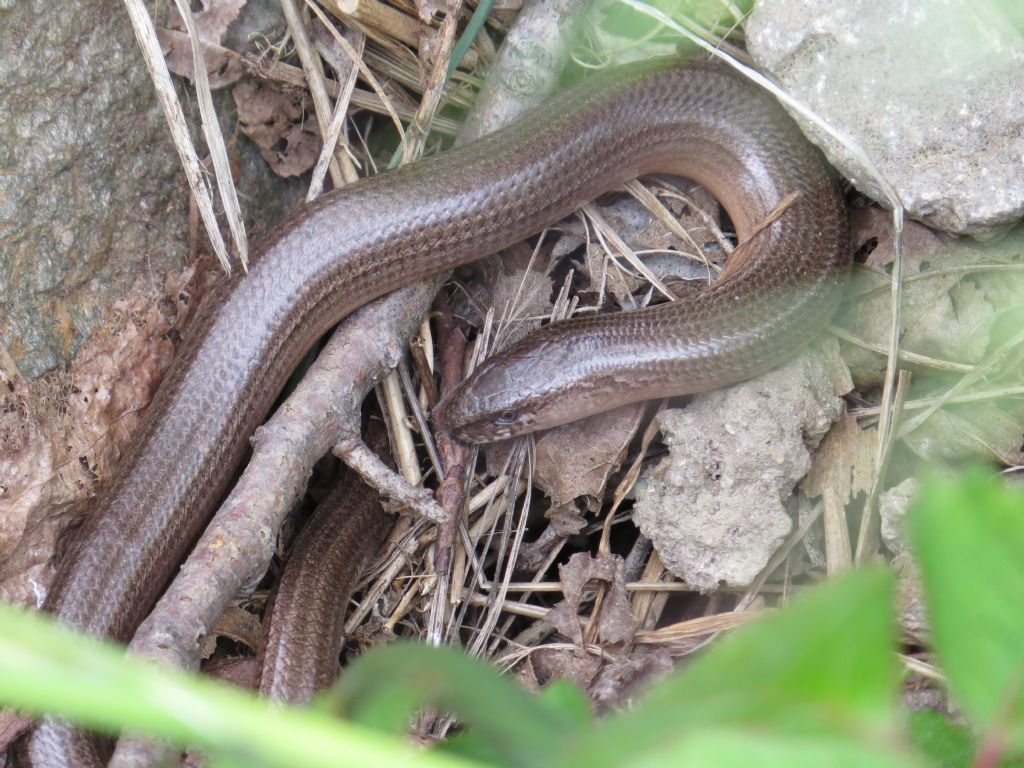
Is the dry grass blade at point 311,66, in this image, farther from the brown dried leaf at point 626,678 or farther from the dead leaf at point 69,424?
the brown dried leaf at point 626,678

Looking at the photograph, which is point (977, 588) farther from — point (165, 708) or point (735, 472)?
point (735, 472)

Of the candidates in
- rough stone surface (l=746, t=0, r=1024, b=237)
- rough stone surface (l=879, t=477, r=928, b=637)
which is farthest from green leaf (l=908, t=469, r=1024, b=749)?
rough stone surface (l=746, t=0, r=1024, b=237)

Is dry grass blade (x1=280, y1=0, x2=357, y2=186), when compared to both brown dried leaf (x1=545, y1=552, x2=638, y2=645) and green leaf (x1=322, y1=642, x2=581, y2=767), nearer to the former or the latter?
brown dried leaf (x1=545, y1=552, x2=638, y2=645)

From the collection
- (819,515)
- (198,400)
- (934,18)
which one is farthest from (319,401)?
(934,18)

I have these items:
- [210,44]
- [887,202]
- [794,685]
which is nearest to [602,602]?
[887,202]

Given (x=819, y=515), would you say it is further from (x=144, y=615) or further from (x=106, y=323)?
(x=106, y=323)

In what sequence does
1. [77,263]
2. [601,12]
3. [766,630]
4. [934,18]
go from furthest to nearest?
[601,12] < [77,263] < [934,18] < [766,630]
